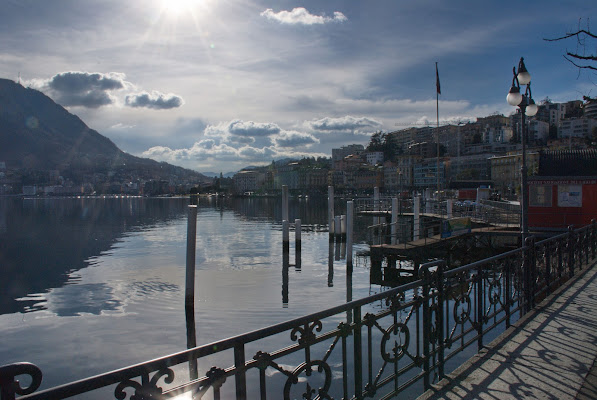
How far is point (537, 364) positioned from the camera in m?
5.19

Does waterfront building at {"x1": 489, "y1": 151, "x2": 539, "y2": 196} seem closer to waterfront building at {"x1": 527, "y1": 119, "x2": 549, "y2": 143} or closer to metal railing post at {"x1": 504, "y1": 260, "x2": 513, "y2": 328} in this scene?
waterfront building at {"x1": 527, "y1": 119, "x2": 549, "y2": 143}

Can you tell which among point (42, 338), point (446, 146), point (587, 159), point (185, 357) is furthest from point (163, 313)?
point (446, 146)

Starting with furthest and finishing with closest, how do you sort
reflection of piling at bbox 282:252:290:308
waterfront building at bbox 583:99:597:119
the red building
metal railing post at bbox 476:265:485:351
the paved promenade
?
1. the red building
2. reflection of piling at bbox 282:252:290:308
3. waterfront building at bbox 583:99:597:119
4. metal railing post at bbox 476:265:485:351
5. the paved promenade

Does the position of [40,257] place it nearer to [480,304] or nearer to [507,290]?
[507,290]

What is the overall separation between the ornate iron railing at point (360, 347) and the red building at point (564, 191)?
12.7 m

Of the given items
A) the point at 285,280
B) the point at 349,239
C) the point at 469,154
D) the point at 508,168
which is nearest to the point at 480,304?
the point at 285,280

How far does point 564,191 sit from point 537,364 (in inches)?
897

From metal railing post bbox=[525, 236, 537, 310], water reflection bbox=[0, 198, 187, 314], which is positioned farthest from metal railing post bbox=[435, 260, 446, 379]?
water reflection bbox=[0, 198, 187, 314]

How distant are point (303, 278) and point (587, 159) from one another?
1750 centimetres

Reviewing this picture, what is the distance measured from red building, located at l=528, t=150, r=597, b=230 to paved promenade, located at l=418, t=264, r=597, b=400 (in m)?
19.3

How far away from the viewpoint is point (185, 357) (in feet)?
8.93

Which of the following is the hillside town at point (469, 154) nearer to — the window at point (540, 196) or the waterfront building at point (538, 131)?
the waterfront building at point (538, 131)

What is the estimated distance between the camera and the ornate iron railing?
2.58 metres

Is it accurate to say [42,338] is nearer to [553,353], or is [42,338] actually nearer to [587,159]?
Answer: [553,353]
